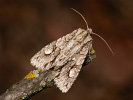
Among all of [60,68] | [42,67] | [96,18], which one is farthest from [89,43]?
[96,18]

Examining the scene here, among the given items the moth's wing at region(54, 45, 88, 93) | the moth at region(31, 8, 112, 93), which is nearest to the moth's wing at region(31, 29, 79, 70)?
the moth at region(31, 8, 112, 93)

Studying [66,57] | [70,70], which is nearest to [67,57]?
[66,57]

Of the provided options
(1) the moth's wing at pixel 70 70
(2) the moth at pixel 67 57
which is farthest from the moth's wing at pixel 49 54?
→ (1) the moth's wing at pixel 70 70

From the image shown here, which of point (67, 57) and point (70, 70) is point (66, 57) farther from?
point (70, 70)

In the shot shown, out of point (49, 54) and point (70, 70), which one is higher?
point (49, 54)

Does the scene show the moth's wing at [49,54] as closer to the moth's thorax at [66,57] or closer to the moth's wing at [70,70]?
the moth's thorax at [66,57]

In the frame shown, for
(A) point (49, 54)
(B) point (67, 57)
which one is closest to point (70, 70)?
(B) point (67, 57)

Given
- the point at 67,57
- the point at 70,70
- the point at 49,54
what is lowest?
the point at 70,70

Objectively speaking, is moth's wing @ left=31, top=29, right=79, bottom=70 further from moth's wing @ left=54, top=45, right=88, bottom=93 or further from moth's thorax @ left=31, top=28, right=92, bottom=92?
moth's wing @ left=54, top=45, right=88, bottom=93
